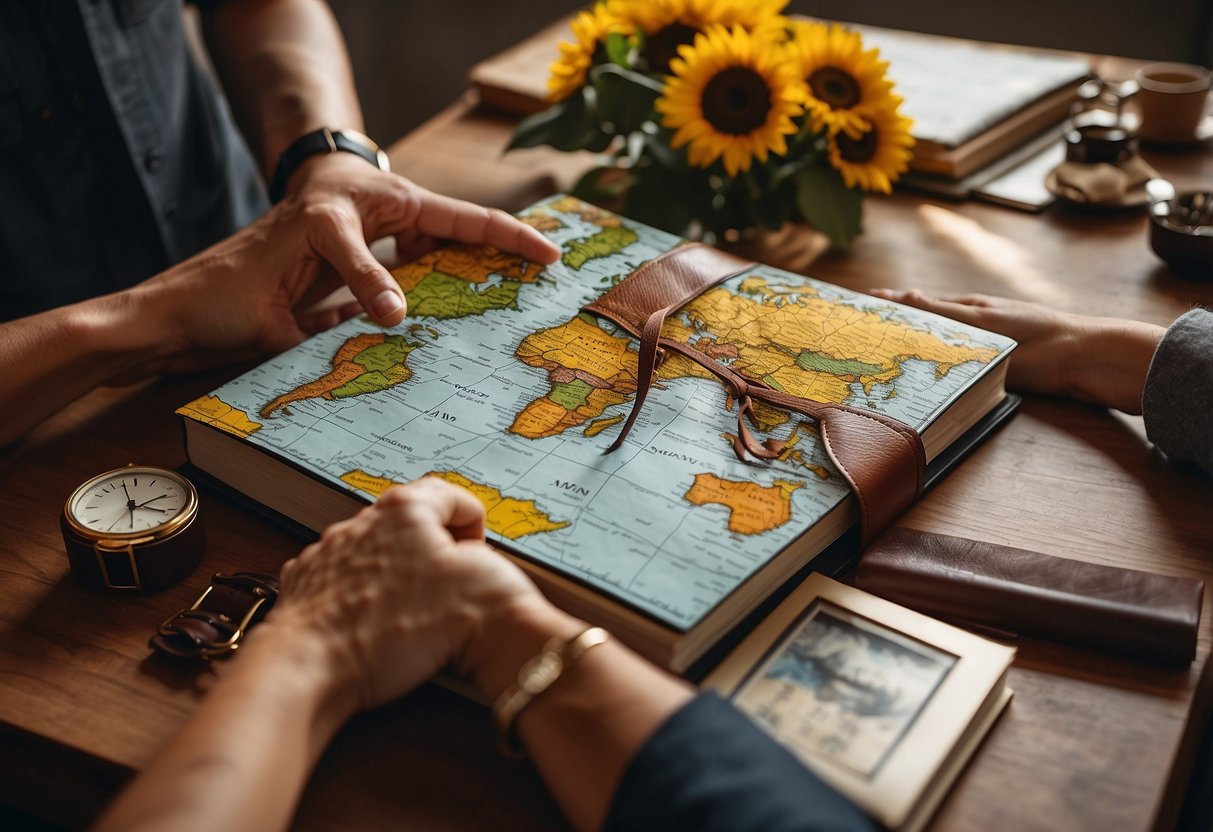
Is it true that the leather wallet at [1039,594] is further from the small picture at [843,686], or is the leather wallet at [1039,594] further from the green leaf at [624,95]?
the green leaf at [624,95]

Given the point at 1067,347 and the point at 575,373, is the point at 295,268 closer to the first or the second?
the point at 575,373

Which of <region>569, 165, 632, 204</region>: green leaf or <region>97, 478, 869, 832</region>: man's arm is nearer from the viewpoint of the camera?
<region>97, 478, 869, 832</region>: man's arm

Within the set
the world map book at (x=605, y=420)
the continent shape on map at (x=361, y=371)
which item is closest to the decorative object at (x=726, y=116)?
the world map book at (x=605, y=420)

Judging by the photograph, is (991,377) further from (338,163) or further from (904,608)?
(338,163)

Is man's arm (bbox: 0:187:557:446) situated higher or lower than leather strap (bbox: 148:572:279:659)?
higher

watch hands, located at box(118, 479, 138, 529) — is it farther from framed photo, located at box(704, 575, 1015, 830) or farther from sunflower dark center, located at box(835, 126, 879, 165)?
sunflower dark center, located at box(835, 126, 879, 165)

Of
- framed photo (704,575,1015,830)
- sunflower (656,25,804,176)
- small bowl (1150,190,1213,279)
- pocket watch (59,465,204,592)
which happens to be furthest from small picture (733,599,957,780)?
small bowl (1150,190,1213,279)
